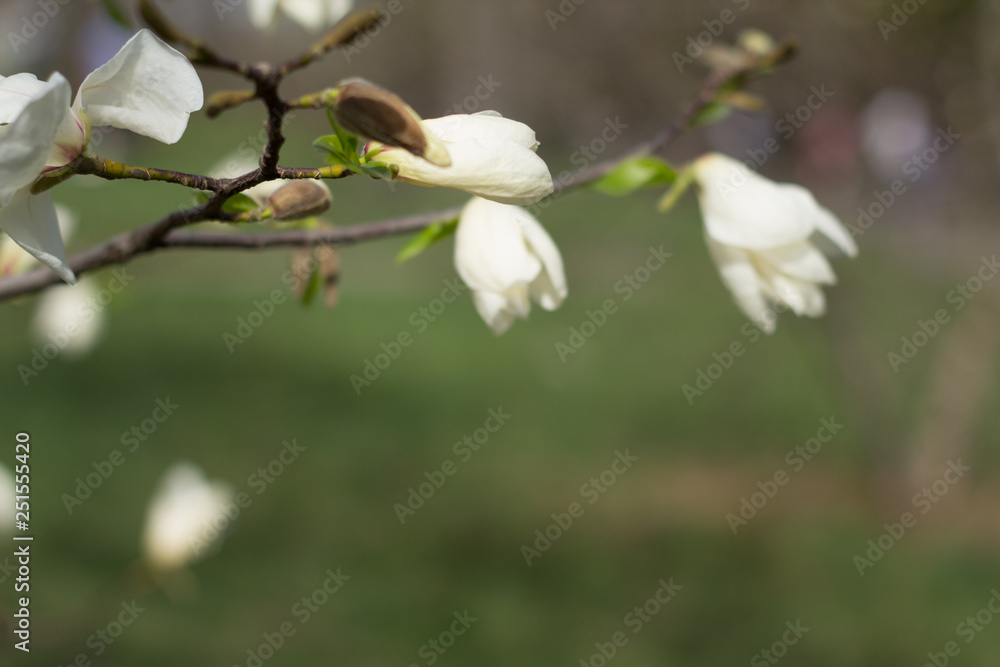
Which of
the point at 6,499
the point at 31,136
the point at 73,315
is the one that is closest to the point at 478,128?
the point at 31,136

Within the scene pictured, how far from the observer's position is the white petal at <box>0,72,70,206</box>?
0.40m

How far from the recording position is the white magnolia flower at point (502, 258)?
720 millimetres

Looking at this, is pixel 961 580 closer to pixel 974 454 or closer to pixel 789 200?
pixel 974 454

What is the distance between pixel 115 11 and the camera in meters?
0.75

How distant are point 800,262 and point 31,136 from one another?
65 cm

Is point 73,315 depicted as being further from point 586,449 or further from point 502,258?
point 586,449

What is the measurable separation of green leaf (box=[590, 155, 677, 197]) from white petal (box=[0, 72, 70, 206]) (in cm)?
49

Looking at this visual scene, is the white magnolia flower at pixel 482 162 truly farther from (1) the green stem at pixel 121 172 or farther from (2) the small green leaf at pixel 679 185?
(2) the small green leaf at pixel 679 185

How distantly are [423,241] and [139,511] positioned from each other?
7.91ft

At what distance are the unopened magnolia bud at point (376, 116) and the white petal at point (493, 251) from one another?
0.89 feet

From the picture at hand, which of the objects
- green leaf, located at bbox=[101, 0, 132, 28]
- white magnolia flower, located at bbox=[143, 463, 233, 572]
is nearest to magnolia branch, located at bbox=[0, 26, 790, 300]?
green leaf, located at bbox=[101, 0, 132, 28]

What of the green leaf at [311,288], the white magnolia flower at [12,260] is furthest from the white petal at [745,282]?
the white magnolia flower at [12,260]

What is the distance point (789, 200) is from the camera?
31.5 inches

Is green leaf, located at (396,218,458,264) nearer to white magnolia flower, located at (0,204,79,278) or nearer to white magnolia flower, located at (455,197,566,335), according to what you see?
white magnolia flower, located at (455,197,566,335)
